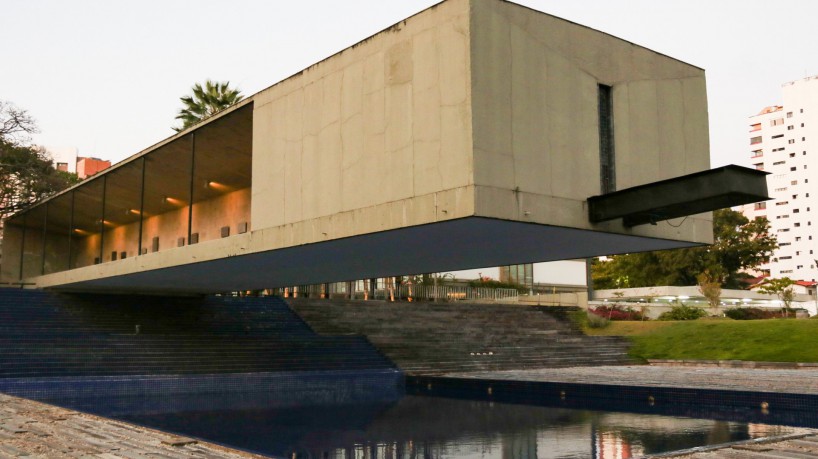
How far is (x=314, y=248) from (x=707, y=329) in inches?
763

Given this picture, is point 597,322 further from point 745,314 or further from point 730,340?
point 745,314

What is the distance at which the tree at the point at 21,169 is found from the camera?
31.0m

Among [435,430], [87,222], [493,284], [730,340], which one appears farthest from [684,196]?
[493,284]

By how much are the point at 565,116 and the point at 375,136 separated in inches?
117

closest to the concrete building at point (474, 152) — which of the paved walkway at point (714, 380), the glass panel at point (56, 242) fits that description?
the paved walkway at point (714, 380)

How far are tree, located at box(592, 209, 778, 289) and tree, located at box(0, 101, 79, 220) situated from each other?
45.9m

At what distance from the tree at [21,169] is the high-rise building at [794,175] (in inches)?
3105

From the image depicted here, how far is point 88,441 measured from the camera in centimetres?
811

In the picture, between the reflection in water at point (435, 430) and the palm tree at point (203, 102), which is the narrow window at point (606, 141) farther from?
the palm tree at point (203, 102)

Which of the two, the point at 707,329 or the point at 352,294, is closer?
the point at 707,329

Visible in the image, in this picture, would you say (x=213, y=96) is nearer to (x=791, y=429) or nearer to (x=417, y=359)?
(x=417, y=359)

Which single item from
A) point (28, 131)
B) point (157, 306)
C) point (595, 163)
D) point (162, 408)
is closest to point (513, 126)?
point (595, 163)

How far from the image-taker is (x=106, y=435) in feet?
28.1

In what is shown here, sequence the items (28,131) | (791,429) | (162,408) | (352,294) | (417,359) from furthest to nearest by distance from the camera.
Result: 1. (352,294)
2. (28,131)
3. (417,359)
4. (162,408)
5. (791,429)
